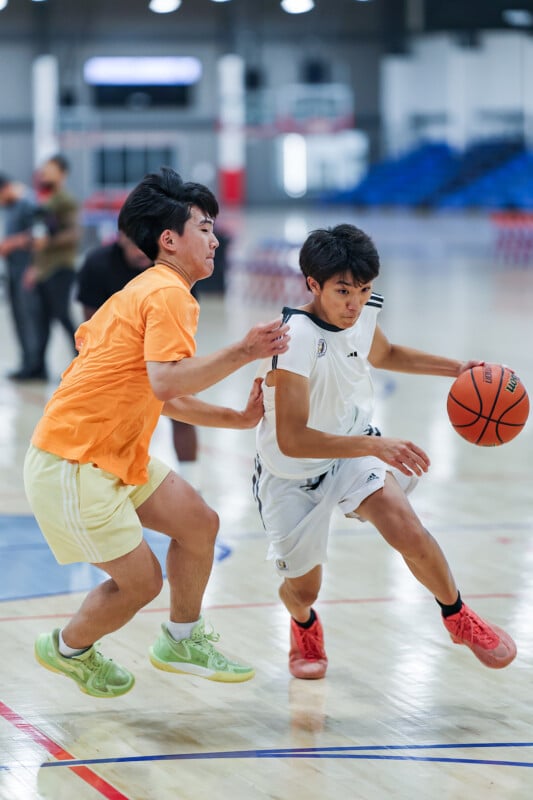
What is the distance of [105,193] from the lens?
124ft

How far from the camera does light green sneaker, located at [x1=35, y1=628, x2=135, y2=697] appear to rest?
149 inches

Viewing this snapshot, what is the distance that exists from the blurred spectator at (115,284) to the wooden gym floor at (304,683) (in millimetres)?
273

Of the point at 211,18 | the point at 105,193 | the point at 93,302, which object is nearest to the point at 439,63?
the point at 211,18

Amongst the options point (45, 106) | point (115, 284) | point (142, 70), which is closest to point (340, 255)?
point (115, 284)

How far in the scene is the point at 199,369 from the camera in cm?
338

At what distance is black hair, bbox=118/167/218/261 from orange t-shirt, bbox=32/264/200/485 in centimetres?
12

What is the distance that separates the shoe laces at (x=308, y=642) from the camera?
14.1 ft

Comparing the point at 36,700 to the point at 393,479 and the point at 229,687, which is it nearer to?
the point at 229,687

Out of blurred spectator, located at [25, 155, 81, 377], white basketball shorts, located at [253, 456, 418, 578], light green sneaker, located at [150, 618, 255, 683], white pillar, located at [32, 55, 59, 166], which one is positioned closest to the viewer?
light green sneaker, located at [150, 618, 255, 683]

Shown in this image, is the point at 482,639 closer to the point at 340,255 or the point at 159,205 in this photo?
the point at 340,255

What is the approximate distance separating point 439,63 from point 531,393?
2864cm

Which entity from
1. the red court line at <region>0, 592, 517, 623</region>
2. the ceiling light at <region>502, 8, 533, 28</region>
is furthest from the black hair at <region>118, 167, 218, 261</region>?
the ceiling light at <region>502, 8, 533, 28</region>

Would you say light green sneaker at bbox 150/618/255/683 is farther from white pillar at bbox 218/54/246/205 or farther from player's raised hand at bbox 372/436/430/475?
white pillar at bbox 218/54/246/205

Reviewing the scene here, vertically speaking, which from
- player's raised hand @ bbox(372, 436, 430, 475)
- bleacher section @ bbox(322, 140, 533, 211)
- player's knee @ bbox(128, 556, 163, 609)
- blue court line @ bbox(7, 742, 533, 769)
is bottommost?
blue court line @ bbox(7, 742, 533, 769)
